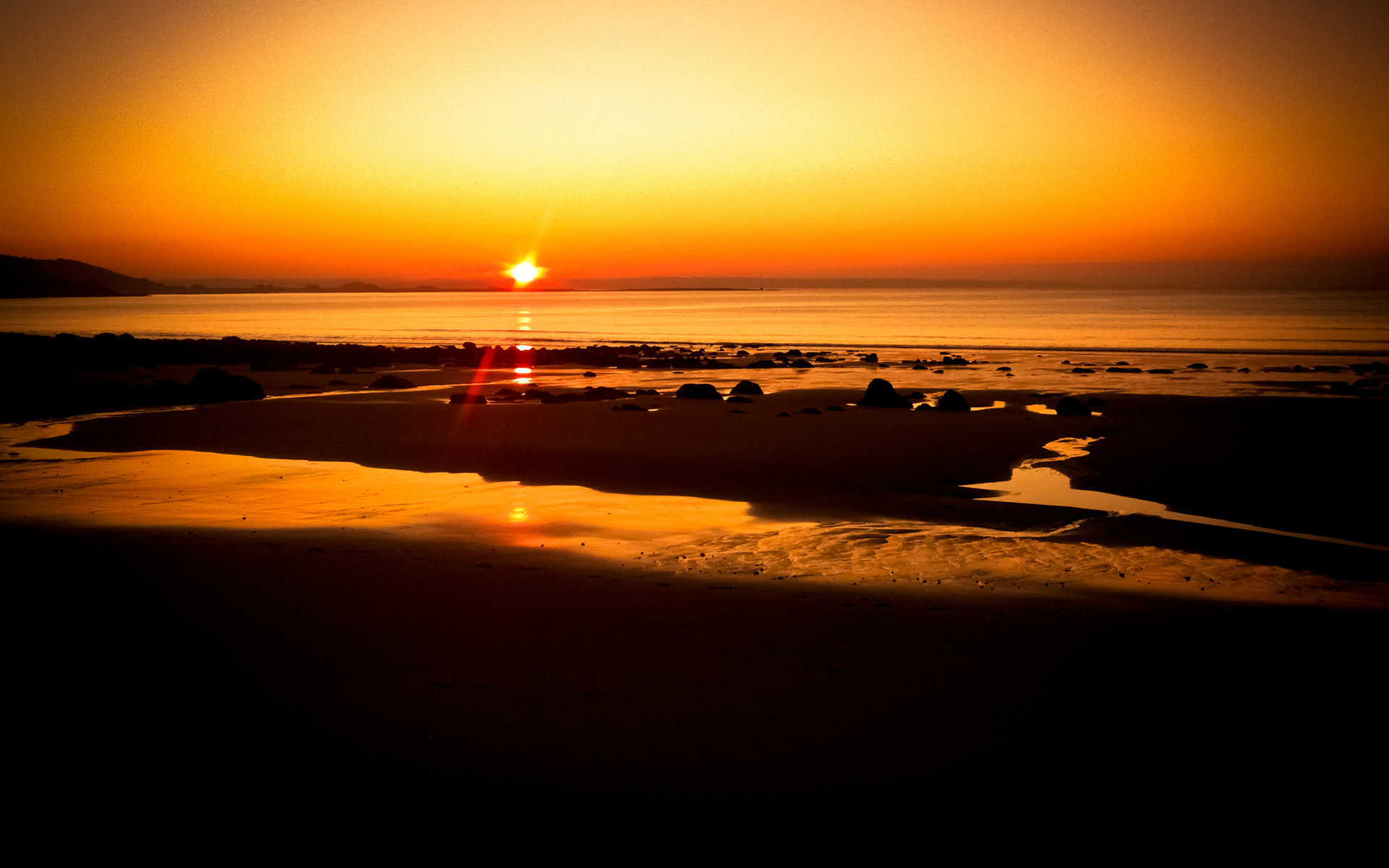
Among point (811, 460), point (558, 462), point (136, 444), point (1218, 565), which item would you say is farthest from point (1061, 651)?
point (136, 444)

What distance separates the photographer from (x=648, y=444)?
61.9 ft

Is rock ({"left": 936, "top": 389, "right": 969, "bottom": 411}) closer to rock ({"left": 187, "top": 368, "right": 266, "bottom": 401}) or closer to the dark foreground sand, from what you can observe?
the dark foreground sand

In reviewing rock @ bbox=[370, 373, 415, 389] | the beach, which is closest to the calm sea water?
rock @ bbox=[370, 373, 415, 389]

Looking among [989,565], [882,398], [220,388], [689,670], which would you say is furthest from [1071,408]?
[220,388]

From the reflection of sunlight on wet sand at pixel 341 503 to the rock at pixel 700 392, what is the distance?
13.6 metres

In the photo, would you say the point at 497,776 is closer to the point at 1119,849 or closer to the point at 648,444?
the point at 1119,849

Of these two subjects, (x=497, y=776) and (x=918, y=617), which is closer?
(x=497, y=776)

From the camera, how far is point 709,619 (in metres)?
7.56

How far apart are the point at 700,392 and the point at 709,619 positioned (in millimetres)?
21366

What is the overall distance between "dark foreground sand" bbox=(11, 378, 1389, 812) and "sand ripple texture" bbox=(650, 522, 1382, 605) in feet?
0.26

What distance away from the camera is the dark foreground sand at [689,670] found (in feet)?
15.9

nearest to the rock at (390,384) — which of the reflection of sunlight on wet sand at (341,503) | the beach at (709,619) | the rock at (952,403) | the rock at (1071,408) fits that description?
the beach at (709,619)

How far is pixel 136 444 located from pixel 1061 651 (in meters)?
19.2

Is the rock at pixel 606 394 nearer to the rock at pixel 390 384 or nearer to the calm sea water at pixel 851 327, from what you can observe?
the rock at pixel 390 384
